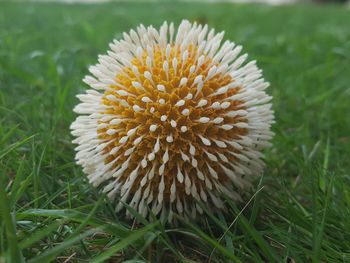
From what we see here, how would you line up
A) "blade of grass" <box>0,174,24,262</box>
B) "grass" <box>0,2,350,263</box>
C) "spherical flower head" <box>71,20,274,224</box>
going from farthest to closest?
"spherical flower head" <box>71,20,274,224</box>, "grass" <box>0,2,350,263</box>, "blade of grass" <box>0,174,24,262</box>

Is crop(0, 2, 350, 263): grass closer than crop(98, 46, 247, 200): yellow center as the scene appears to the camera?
Yes

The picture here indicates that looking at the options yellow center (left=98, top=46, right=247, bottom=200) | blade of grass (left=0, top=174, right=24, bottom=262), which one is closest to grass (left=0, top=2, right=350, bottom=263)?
blade of grass (left=0, top=174, right=24, bottom=262)

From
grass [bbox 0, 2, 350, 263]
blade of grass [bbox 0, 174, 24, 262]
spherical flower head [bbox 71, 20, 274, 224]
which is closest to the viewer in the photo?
blade of grass [bbox 0, 174, 24, 262]

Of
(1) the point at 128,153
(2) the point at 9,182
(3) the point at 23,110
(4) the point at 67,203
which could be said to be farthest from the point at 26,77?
(1) the point at 128,153

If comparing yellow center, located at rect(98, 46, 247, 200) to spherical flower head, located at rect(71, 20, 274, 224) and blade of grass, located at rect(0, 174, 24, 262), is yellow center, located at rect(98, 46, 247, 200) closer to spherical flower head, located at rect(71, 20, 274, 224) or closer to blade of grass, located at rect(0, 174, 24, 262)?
spherical flower head, located at rect(71, 20, 274, 224)

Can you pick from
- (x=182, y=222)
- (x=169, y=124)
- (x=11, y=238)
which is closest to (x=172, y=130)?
(x=169, y=124)

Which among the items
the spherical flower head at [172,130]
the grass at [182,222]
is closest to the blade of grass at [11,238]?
the grass at [182,222]

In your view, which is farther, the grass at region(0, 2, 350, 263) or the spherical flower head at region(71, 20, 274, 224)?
the spherical flower head at region(71, 20, 274, 224)

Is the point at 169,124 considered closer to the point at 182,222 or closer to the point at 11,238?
the point at 182,222

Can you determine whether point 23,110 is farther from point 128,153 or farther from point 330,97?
point 330,97
